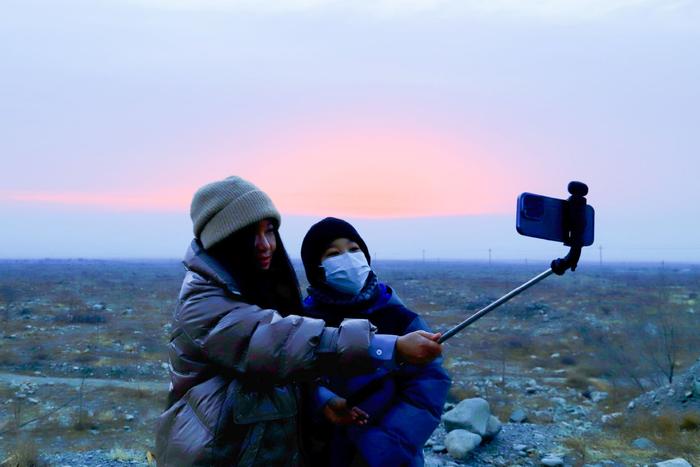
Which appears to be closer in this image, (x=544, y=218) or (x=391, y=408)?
(x=544, y=218)

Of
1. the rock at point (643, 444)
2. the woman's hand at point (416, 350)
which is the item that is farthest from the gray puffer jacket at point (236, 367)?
the rock at point (643, 444)

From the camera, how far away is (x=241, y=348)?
1.96 m

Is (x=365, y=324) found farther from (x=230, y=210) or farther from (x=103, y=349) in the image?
(x=103, y=349)

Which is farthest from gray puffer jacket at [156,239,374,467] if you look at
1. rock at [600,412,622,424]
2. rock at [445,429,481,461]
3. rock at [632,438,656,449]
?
rock at [600,412,622,424]

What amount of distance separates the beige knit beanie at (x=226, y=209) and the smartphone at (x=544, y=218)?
88cm

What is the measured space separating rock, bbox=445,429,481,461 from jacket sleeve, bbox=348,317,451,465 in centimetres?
626

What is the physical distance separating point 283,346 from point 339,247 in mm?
1009

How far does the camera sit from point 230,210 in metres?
2.21

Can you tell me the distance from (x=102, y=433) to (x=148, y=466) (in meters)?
5.28

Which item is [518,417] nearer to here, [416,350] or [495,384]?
[495,384]

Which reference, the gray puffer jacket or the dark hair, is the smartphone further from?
the dark hair

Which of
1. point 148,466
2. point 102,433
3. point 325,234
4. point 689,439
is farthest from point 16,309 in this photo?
point 325,234

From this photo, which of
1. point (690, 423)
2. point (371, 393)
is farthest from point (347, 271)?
point (690, 423)

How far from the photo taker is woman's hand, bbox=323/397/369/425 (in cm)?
243
